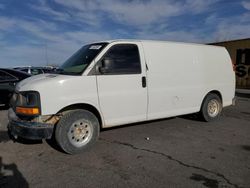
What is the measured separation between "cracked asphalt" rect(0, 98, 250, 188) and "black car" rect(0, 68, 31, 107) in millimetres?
2618

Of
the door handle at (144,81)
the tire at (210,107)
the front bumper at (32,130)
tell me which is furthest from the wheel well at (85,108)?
the tire at (210,107)

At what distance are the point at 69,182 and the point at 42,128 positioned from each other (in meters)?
1.13

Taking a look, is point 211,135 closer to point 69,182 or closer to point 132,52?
point 132,52

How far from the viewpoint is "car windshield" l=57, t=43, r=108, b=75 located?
4.55 metres

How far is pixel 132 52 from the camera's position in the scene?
5051mm

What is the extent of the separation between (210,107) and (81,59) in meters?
3.93

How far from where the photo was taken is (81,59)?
4879 millimetres

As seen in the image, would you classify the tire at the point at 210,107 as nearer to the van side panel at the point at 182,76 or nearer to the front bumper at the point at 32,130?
the van side panel at the point at 182,76

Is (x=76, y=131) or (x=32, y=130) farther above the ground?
(x=32, y=130)

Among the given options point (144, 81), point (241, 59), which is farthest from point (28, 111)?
point (241, 59)

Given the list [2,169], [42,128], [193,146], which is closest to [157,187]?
[193,146]

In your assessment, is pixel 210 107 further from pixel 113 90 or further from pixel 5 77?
pixel 5 77

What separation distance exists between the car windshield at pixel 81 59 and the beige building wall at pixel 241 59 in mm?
11209

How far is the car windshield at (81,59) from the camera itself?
14.9ft
